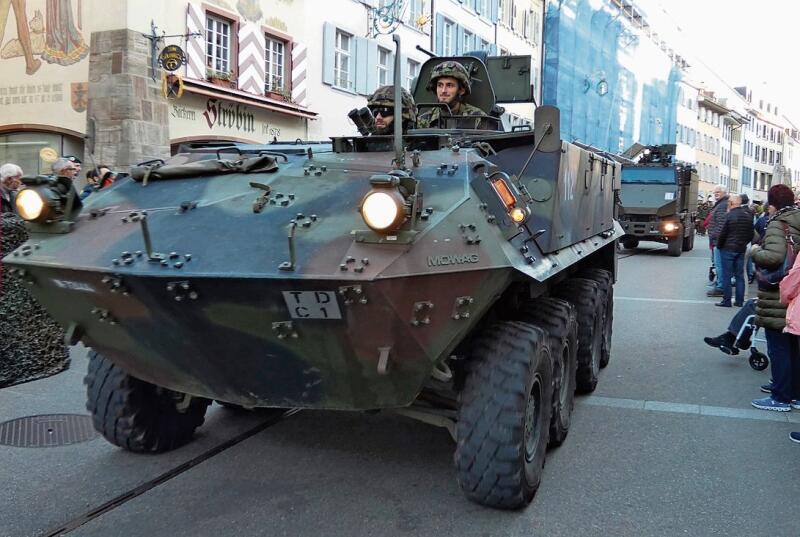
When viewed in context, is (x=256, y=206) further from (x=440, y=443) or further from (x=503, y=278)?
(x=440, y=443)

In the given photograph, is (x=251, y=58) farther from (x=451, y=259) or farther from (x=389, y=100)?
(x=451, y=259)

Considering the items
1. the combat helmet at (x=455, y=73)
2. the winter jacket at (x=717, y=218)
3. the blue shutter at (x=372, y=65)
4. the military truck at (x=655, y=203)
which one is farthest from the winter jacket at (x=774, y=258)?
the blue shutter at (x=372, y=65)

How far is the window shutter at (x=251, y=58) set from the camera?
1577cm

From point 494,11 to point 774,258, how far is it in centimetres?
2527

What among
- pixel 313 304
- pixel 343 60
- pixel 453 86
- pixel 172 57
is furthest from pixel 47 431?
pixel 343 60

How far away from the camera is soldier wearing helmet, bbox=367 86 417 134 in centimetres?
459

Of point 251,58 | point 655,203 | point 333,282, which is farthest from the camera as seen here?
point 655,203

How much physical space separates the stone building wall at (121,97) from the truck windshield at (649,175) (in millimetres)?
11946

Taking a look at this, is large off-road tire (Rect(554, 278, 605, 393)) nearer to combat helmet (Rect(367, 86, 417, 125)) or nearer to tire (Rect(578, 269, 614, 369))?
tire (Rect(578, 269, 614, 369))

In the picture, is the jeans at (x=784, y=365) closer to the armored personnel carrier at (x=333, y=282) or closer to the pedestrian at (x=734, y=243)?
the armored personnel carrier at (x=333, y=282)

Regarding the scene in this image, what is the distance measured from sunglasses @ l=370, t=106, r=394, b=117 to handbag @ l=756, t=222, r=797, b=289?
2.99 m

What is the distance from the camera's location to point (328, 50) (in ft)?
60.6

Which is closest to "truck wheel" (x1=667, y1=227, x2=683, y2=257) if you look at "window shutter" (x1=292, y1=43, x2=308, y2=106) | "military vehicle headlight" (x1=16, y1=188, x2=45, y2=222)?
"window shutter" (x1=292, y1=43, x2=308, y2=106)

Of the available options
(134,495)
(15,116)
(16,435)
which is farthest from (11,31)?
(134,495)
